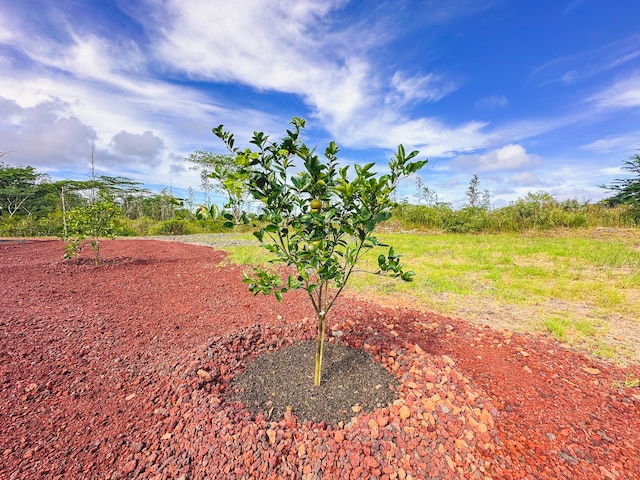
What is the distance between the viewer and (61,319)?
425 centimetres

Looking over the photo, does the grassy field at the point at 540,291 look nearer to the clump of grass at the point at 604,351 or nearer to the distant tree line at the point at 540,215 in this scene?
the clump of grass at the point at 604,351

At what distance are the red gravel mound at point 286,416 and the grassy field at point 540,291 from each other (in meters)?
0.70

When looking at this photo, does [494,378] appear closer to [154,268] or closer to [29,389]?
[29,389]

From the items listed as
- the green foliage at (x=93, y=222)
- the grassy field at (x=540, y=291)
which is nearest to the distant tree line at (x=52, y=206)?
the green foliage at (x=93, y=222)

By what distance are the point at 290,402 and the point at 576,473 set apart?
1912 millimetres

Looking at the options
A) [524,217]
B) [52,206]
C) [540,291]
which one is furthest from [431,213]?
[52,206]

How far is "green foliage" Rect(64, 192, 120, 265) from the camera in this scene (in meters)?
8.24

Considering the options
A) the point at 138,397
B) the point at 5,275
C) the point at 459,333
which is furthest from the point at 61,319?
the point at 459,333

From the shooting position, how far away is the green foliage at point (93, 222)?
8.24 metres

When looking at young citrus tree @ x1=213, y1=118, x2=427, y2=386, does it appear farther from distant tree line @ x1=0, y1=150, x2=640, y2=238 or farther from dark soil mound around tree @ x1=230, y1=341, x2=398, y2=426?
distant tree line @ x1=0, y1=150, x2=640, y2=238

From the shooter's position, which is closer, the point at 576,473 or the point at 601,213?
the point at 576,473

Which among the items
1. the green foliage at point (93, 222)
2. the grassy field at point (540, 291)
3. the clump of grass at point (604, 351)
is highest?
the green foliage at point (93, 222)

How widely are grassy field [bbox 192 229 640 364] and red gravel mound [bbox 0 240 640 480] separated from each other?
702 mm

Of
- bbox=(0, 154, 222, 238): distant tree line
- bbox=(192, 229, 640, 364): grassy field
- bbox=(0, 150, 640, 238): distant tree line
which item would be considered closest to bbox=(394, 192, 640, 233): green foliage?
bbox=(0, 150, 640, 238): distant tree line
